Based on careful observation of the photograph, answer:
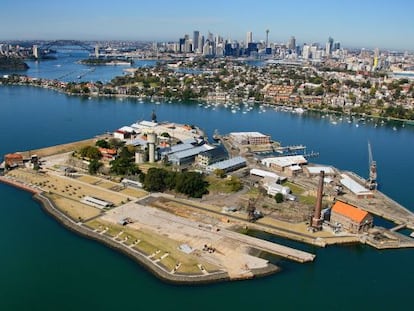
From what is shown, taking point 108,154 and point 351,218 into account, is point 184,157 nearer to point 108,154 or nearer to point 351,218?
point 108,154

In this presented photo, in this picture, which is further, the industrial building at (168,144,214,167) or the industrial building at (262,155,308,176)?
the industrial building at (168,144,214,167)

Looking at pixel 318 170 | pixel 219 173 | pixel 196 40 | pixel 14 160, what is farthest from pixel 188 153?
pixel 196 40

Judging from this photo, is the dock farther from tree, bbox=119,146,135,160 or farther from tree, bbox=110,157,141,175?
tree, bbox=119,146,135,160

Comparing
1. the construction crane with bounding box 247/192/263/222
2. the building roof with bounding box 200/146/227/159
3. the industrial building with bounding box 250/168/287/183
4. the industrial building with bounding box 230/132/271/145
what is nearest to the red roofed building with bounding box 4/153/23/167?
the building roof with bounding box 200/146/227/159

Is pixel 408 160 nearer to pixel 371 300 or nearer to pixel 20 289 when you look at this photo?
pixel 371 300

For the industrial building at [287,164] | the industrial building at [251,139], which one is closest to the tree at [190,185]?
the industrial building at [287,164]

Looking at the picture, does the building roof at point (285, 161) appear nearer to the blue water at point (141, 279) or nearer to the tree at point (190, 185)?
the blue water at point (141, 279)

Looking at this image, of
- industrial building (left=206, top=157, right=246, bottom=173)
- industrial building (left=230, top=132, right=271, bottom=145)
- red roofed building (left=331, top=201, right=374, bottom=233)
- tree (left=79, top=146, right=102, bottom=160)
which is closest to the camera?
red roofed building (left=331, top=201, right=374, bottom=233)
